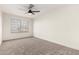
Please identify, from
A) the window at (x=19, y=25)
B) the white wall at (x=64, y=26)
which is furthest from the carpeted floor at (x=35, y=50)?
the window at (x=19, y=25)

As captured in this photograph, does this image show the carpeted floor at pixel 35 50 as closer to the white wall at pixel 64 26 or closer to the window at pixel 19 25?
the white wall at pixel 64 26

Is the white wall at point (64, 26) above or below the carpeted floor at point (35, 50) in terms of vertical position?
above

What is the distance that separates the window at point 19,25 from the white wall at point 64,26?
2.81 m

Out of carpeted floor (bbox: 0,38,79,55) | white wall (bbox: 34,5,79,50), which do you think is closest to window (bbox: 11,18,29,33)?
carpeted floor (bbox: 0,38,79,55)

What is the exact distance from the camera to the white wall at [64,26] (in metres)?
3.12

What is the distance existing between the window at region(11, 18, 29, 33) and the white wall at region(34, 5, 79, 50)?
2810 mm

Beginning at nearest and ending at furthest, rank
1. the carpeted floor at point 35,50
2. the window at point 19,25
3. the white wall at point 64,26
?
the carpeted floor at point 35,50 < the white wall at point 64,26 < the window at point 19,25

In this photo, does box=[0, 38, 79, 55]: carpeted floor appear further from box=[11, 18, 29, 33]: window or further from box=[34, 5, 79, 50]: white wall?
box=[11, 18, 29, 33]: window

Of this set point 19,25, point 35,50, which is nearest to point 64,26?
point 35,50

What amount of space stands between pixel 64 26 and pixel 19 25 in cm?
436

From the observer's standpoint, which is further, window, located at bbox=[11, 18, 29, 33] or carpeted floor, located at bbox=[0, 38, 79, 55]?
window, located at bbox=[11, 18, 29, 33]

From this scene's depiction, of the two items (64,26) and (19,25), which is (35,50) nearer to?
(64,26)

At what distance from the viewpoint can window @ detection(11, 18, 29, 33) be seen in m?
5.75
